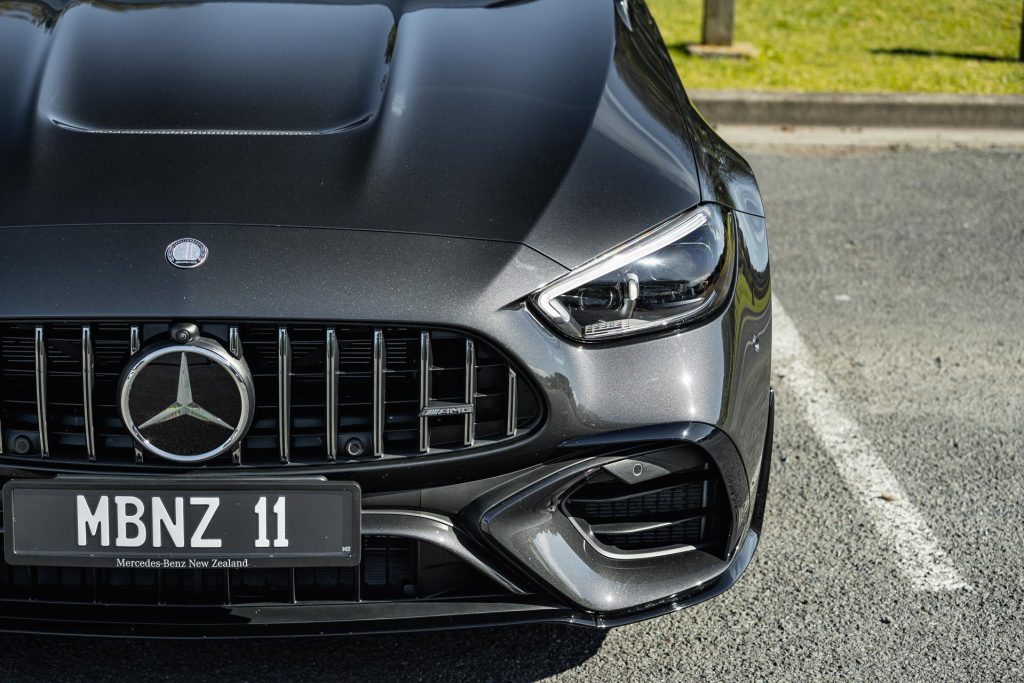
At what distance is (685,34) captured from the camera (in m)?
8.43

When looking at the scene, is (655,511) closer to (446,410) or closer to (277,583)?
(446,410)

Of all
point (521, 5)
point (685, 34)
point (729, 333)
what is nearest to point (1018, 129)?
point (685, 34)

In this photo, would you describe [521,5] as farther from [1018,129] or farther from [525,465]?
[1018,129]

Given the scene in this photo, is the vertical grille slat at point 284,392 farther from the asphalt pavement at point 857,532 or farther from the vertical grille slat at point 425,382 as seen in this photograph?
the asphalt pavement at point 857,532

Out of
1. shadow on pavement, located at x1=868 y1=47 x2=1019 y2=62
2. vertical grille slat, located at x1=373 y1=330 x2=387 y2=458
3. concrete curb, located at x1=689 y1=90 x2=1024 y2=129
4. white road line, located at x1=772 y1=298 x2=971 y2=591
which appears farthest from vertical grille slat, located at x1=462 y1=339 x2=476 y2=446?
shadow on pavement, located at x1=868 y1=47 x2=1019 y2=62

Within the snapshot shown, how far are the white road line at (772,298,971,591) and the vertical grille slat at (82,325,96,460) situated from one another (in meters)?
1.77

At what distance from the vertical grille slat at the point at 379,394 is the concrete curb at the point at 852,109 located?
4.87m

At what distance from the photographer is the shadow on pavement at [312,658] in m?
2.44

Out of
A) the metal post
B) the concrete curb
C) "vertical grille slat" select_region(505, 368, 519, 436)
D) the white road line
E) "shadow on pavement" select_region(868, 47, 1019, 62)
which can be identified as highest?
the metal post

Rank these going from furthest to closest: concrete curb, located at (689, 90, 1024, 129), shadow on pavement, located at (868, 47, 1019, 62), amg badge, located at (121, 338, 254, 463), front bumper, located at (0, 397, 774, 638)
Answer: shadow on pavement, located at (868, 47, 1019, 62), concrete curb, located at (689, 90, 1024, 129), front bumper, located at (0, 397, 774, 638), amg badge, located at (121, 338, 254, 463)

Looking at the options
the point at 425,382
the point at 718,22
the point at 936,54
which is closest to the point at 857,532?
the point at 425,382

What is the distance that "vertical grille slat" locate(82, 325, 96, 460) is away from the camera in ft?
6.59

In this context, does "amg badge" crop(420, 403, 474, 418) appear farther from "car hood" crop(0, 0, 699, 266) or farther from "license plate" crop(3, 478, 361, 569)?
"car hood" crop(0, 0, 699, 266)

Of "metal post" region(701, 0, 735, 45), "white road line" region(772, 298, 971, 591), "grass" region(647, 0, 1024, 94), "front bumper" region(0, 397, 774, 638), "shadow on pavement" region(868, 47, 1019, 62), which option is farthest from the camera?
"shadow on pavement" region(868, 47, 1019, 62)
